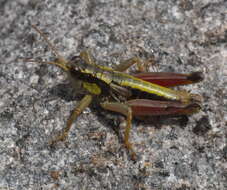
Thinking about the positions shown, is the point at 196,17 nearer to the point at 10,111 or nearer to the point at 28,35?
the point at 28,35

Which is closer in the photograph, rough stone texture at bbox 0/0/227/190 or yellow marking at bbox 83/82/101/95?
rough stone texture at bbox 0/0/227/190

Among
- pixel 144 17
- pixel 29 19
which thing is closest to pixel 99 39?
pixel 144 17

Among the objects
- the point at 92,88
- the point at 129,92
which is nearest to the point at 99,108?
the point at 92,88

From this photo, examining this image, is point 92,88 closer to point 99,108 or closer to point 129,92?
point 99,108

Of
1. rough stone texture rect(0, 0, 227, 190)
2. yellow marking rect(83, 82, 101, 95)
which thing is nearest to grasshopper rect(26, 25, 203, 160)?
yellow marking rect(83, 82, 101, 95)

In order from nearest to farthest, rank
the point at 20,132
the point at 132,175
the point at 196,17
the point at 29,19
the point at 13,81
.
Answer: the point at 132,175 → the point at 20,132 → the point at 13,81 → the point at 196,17 → the point at 29,19

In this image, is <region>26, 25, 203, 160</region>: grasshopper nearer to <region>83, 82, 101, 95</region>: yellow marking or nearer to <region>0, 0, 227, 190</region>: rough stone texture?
<region>83, 82, 101, 95</region>: yellow marking
